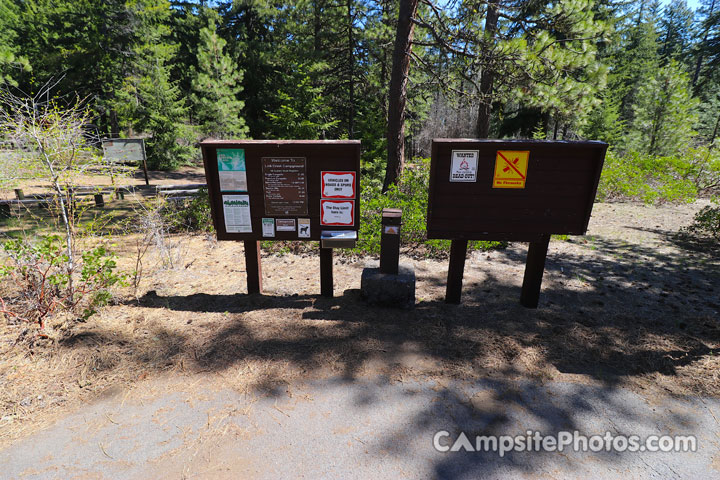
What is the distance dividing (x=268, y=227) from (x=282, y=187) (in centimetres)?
53

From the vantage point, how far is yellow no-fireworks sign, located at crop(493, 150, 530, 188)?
4012 millimetres

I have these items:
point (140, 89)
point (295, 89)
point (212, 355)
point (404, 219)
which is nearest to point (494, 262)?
point (404, 219)

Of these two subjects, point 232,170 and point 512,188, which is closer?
point 512,188

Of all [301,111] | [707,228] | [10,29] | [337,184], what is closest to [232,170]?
[337,184]

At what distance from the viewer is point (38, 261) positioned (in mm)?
3766

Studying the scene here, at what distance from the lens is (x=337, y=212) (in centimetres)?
438

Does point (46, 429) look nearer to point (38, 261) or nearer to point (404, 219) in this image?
point (38, 261)

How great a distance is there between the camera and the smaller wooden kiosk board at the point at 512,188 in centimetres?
399

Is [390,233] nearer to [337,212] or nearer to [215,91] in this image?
[337,212]

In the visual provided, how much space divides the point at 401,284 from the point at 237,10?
2657cm

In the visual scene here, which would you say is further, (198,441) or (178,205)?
(178,205)

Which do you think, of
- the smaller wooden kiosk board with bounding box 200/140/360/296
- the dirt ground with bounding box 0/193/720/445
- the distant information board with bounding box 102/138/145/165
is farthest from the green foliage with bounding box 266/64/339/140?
the smaller wooden kiosk board with bounding box 200/140/360/296

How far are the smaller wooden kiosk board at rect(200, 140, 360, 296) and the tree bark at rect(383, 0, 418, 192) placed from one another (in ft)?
14.7
